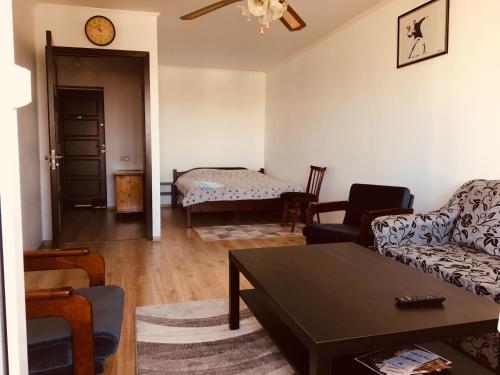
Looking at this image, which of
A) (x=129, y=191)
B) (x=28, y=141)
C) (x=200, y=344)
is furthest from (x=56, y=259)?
(x=129, y=191)

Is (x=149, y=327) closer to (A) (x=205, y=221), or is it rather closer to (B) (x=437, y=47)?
(B) (x=437, y=47)

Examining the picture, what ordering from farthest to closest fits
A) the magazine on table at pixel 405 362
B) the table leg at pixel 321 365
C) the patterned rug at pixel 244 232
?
the patterned rug at pixel 244 232, the magazine on table at pixel 405 362, the table leg at pixel 321 365

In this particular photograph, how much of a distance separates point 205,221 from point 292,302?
421cm

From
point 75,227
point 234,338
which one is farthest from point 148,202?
point 234,338

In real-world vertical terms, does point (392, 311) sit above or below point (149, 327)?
above

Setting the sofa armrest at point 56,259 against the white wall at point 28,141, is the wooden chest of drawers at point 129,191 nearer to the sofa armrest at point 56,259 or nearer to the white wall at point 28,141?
the white wall at point 28,141

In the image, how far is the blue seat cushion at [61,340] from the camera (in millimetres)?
1272

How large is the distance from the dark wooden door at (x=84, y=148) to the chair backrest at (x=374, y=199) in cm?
479

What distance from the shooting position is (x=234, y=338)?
2.15 metres

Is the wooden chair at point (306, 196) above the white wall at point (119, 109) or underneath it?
underneath

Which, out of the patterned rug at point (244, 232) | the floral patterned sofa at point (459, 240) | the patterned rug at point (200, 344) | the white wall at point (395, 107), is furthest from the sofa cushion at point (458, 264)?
the patterned rug at point (244, 232)

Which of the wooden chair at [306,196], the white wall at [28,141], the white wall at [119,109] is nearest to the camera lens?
the white wall at [28,141]

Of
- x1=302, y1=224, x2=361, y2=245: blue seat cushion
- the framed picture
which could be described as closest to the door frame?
x1=302, y1=224, x2=361, y2=245: blue seat cushion

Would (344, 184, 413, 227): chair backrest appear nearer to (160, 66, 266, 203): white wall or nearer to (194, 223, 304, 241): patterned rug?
(194, 223, 304, 241): patterned rug
